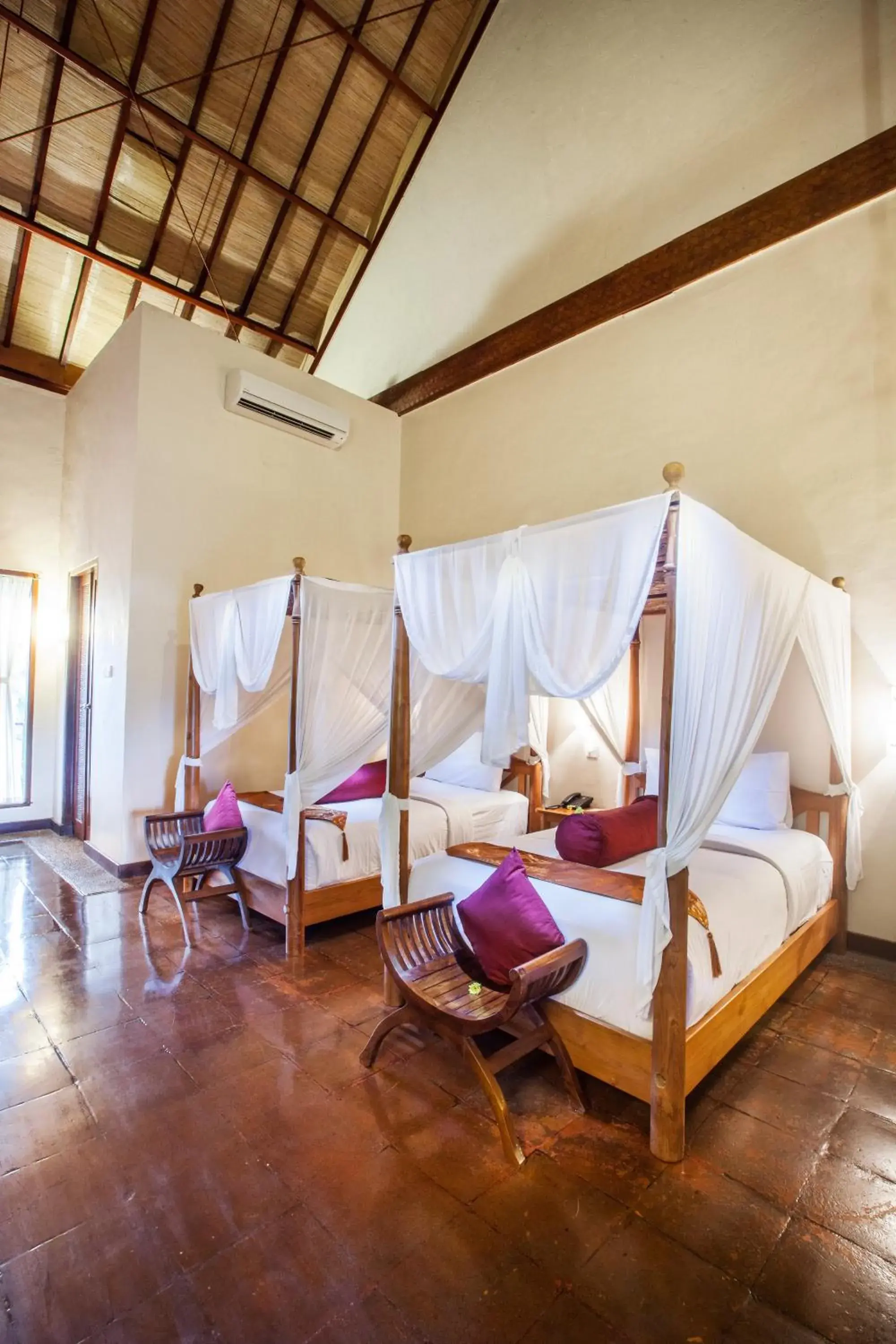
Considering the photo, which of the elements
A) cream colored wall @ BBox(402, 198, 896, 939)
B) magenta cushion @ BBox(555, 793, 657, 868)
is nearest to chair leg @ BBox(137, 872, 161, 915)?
magenta cushion @ BBox(555, 793, 657, 868)

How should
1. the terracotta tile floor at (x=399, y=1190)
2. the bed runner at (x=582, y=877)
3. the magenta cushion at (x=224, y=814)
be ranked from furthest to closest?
the magenta cushion at (x=224, y=814) → the bed runner at (x=582, y=877) → the terracotta tile floor at (x=399, y=1190)

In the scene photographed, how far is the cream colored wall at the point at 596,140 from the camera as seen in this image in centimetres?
359

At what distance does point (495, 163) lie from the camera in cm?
515

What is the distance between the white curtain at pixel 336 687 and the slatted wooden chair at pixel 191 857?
0.57 metres

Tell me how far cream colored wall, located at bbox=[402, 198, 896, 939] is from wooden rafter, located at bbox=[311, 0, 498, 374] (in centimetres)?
232

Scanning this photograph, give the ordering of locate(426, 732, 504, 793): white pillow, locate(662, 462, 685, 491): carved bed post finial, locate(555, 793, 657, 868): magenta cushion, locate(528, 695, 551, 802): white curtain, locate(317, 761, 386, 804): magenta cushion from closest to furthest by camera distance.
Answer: locate(662, 462, 685, 491): carved bed post finial, locate(555, 793, 657, 868): magenta cushion, locate(317, 761, 386, 804): magenta cushion, locate(426, 732, 504, 793): white pillow, locate(528, 695, 551, 802): white curtain

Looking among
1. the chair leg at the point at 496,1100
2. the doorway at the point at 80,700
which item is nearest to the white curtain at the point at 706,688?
the chair leg at the point at 496,1100

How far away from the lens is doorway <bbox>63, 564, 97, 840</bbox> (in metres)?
5.11

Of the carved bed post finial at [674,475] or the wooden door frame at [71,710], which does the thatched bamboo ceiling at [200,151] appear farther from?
the carved bed post finial at [674,475]

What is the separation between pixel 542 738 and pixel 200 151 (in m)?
5.21

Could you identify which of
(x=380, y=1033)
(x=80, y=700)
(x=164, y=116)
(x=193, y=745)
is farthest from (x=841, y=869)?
(x=164, y=116)

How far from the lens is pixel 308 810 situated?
12.2 feet

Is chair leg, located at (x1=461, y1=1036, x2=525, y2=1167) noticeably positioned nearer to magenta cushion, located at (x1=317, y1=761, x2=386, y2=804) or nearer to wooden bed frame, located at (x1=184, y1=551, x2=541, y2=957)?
wooden bed frame, located at (x1=184, y1=551, x2=541, y2=957)

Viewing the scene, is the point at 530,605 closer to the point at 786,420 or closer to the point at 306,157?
the point at 786,420
